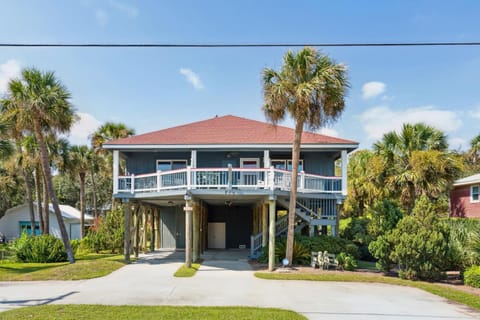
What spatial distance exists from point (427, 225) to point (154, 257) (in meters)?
12.6

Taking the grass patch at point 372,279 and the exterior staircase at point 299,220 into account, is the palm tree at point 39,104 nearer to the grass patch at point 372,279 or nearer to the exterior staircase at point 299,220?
the exterior staircase at point 299,220

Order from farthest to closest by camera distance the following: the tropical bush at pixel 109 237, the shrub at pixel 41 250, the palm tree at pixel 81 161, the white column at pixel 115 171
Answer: the palm tree at pixel 81 161
the tropical bush at pixel 109 237
the shrub at pixel 41 250
the white column at pixel 115 171

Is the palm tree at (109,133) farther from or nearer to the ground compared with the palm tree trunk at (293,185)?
farther from the ground

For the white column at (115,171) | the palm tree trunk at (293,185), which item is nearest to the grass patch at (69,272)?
the white column at (115,171)

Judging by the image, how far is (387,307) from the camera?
963 centimetres

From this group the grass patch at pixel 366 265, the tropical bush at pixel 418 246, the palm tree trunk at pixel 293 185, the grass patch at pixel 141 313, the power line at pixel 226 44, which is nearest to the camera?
the grass patch at pixel 141 313

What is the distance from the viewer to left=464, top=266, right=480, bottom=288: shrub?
13.0m

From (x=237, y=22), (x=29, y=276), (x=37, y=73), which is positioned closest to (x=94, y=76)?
(x=37, y=73)

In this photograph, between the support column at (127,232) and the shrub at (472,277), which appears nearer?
the shrub at (472,277)

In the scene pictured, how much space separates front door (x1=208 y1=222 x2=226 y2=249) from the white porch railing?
8391 millimetres

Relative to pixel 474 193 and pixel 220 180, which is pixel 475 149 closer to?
pixel 474 193

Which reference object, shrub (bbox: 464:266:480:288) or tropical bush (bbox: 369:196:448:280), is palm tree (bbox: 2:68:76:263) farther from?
shrub (bbox: 464:266:480:288)

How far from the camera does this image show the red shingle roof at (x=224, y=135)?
721 inches

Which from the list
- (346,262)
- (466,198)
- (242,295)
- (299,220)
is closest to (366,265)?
(346,262)
